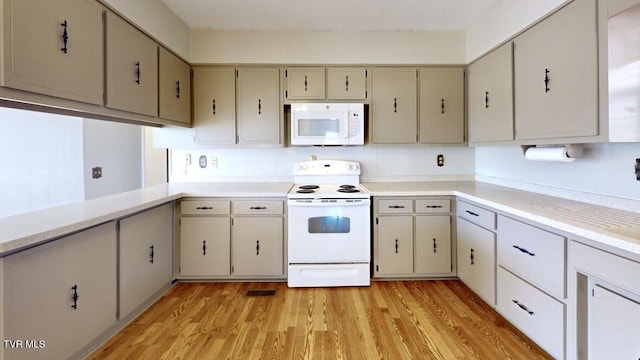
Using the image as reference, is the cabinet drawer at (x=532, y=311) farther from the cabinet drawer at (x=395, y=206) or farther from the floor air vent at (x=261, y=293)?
the floor air vent at (x=261, y=293)

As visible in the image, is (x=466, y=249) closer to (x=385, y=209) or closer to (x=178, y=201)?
(x=385, y=209)

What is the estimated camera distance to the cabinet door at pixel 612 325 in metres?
1.26

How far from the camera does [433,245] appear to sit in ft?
9.48

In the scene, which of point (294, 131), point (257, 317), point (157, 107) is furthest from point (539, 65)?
point (157, 107)

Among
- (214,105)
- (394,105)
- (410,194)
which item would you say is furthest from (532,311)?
(214,105)

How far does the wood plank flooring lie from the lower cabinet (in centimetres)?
18

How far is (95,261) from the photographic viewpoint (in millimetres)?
1815

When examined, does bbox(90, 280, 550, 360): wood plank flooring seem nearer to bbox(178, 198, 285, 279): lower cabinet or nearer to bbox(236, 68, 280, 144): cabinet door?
bbox(178, 198, 285, 279): lower cabinet

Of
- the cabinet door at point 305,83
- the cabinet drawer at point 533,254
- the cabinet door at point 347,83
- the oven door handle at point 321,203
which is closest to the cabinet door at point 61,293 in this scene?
the oven door handle at point 321,203

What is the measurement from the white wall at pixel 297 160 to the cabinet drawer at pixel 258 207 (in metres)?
0.64

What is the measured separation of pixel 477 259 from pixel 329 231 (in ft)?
3.99

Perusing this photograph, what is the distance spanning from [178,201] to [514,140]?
2846mm

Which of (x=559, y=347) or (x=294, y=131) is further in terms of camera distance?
(x=294, y=131)

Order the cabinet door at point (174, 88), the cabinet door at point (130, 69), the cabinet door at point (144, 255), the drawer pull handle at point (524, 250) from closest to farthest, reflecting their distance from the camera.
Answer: the drawer pull handle at point (524, 250), the cabinet door at point (130, 69), the cabinet door at point (144, 255), the cabinet door at point (174, 88)
